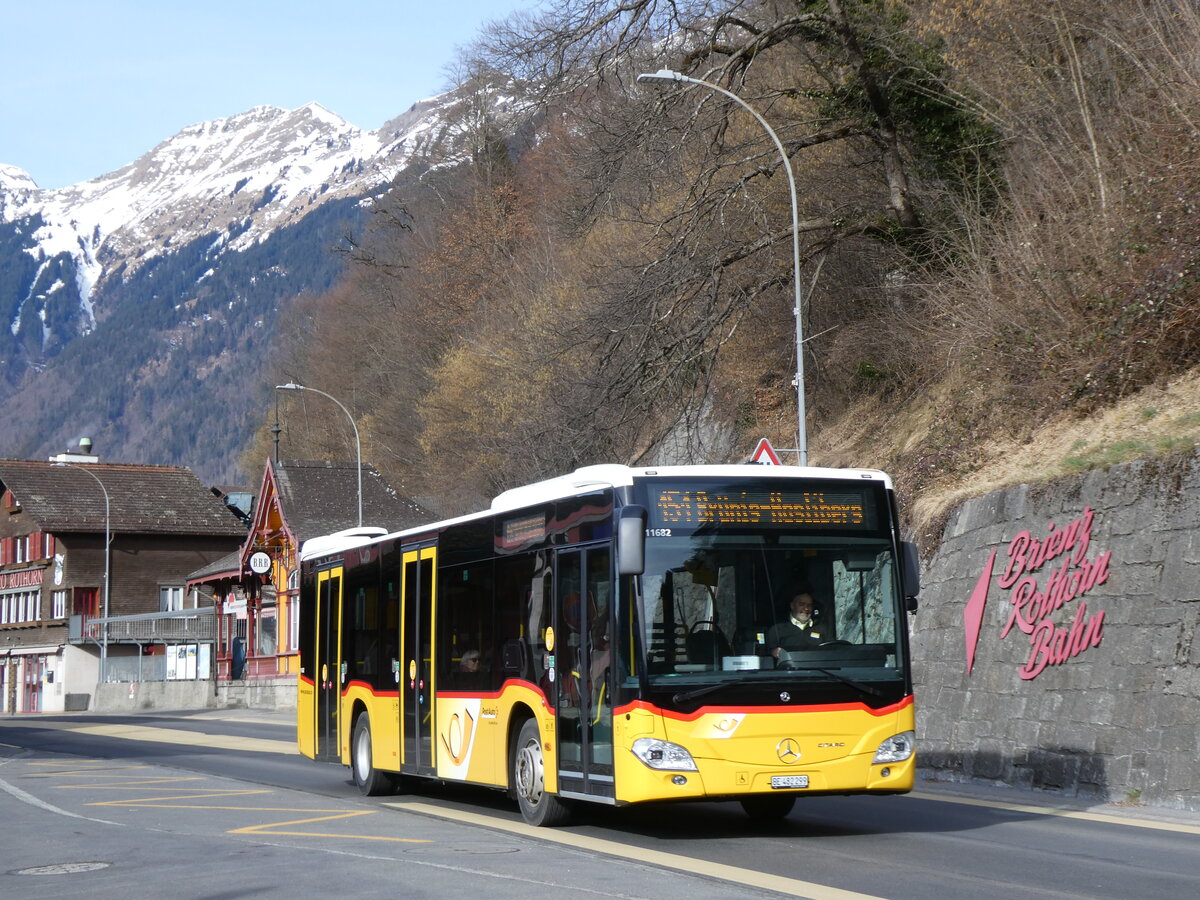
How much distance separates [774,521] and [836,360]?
21169 mm

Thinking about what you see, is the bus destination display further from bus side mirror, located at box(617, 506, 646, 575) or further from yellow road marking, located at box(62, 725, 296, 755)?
yellow road marking, located at box(62, 725, 296, 755)

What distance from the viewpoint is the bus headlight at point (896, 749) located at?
1195 cm

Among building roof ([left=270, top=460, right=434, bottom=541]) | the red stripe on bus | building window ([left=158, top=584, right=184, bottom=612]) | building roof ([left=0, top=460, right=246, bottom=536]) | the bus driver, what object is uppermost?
building roof ([left=0, top=460, right=246, bottom=536])

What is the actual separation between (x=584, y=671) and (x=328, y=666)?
24.4 feet

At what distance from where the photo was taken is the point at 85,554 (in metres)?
85.8

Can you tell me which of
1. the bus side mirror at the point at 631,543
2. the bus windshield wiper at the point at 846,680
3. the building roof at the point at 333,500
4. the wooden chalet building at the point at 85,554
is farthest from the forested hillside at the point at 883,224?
the wooden chalet building at the point at 85,554

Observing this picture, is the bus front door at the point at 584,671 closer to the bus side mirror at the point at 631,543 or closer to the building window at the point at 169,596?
the bus side mirror at the point at 631,543

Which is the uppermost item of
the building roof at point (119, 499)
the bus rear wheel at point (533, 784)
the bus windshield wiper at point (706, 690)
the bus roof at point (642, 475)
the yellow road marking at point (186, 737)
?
the building roof at point (119, 499)

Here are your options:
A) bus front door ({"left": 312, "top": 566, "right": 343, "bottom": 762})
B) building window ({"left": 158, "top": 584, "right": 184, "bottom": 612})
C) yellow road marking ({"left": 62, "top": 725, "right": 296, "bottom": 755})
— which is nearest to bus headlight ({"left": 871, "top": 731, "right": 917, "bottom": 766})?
bus front door ({"left": 312, "top": 566, "right": 343, "bottom": 762})

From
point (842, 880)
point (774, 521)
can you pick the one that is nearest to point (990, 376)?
point (774, 521)

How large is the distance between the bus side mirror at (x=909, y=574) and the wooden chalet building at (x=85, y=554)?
242ft

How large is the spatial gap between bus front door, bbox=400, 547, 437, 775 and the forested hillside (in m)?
7.66

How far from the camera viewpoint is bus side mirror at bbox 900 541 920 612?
12.4 meters

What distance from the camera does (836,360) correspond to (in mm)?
32969
